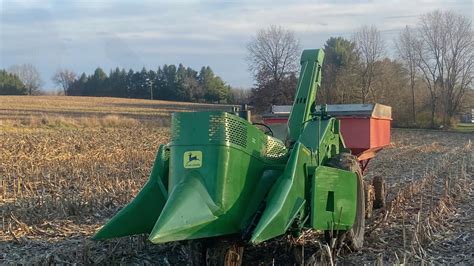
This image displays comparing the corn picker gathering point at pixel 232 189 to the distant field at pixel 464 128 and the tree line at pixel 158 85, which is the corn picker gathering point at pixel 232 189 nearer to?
the distant field at pixel 464 128

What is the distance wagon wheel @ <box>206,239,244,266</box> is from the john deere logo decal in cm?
73

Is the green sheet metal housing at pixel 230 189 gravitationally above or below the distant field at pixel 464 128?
above

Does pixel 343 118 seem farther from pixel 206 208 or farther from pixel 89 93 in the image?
pixel 89 93

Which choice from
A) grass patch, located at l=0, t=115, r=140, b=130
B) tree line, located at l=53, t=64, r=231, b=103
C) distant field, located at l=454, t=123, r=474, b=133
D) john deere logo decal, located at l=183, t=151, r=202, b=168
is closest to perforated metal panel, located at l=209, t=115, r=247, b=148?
john deere logo decal, located at l=183, t=151, r=202, b=168

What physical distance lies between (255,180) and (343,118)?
5576mm

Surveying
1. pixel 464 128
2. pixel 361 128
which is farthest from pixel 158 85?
pixel 361 128

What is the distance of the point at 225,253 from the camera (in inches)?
198

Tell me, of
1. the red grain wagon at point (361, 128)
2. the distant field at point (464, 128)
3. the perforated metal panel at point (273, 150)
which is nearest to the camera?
the perforated metal panel at point (273, 150)

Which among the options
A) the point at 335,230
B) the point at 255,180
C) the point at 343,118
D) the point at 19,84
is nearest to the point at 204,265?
the point at 255,180

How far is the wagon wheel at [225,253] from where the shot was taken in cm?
503

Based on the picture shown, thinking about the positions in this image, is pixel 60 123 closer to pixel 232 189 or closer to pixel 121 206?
pixel 121 206

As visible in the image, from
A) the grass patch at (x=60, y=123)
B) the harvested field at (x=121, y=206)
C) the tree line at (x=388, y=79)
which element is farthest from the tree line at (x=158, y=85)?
the harvested field at (x=121, y=206)

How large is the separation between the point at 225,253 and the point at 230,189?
1.91 feet

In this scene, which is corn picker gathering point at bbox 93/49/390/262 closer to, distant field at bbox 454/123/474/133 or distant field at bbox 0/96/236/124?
distant field at bbox 0/96/236/124
